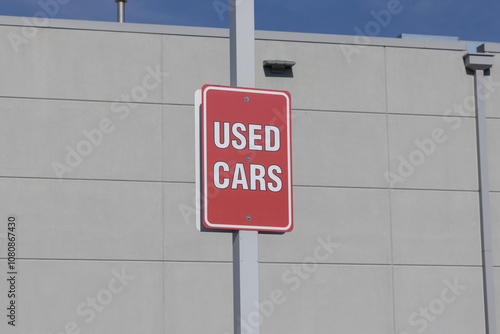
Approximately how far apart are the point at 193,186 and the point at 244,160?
8.69 meters

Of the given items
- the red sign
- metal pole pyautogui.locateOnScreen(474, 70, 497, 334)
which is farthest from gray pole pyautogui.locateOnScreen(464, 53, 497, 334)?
the red sign

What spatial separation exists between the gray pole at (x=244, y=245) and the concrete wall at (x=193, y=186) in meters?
8.46

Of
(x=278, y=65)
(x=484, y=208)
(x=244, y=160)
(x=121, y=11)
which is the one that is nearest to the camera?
(x=244, y=160)

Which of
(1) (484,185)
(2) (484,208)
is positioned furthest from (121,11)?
(2) (484,208)

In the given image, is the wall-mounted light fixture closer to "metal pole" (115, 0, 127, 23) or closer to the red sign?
"metal pole" (115, 0, 127, 23)

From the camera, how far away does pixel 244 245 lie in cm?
605

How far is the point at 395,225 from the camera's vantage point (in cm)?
1558

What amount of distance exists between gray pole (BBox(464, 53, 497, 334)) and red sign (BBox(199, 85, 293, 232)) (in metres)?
10.2

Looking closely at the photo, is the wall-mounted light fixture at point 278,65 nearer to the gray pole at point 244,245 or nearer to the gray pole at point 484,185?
the gray pole at point 484,185

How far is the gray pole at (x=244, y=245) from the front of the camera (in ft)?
19.5

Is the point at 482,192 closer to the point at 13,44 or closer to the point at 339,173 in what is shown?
the point at 339,173

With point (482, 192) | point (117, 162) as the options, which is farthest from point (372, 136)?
point (117, 162)

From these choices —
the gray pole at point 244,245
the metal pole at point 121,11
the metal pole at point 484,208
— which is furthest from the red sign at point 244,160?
the metal pole at point 121,11

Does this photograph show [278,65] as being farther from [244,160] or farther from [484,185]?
[244,160]
